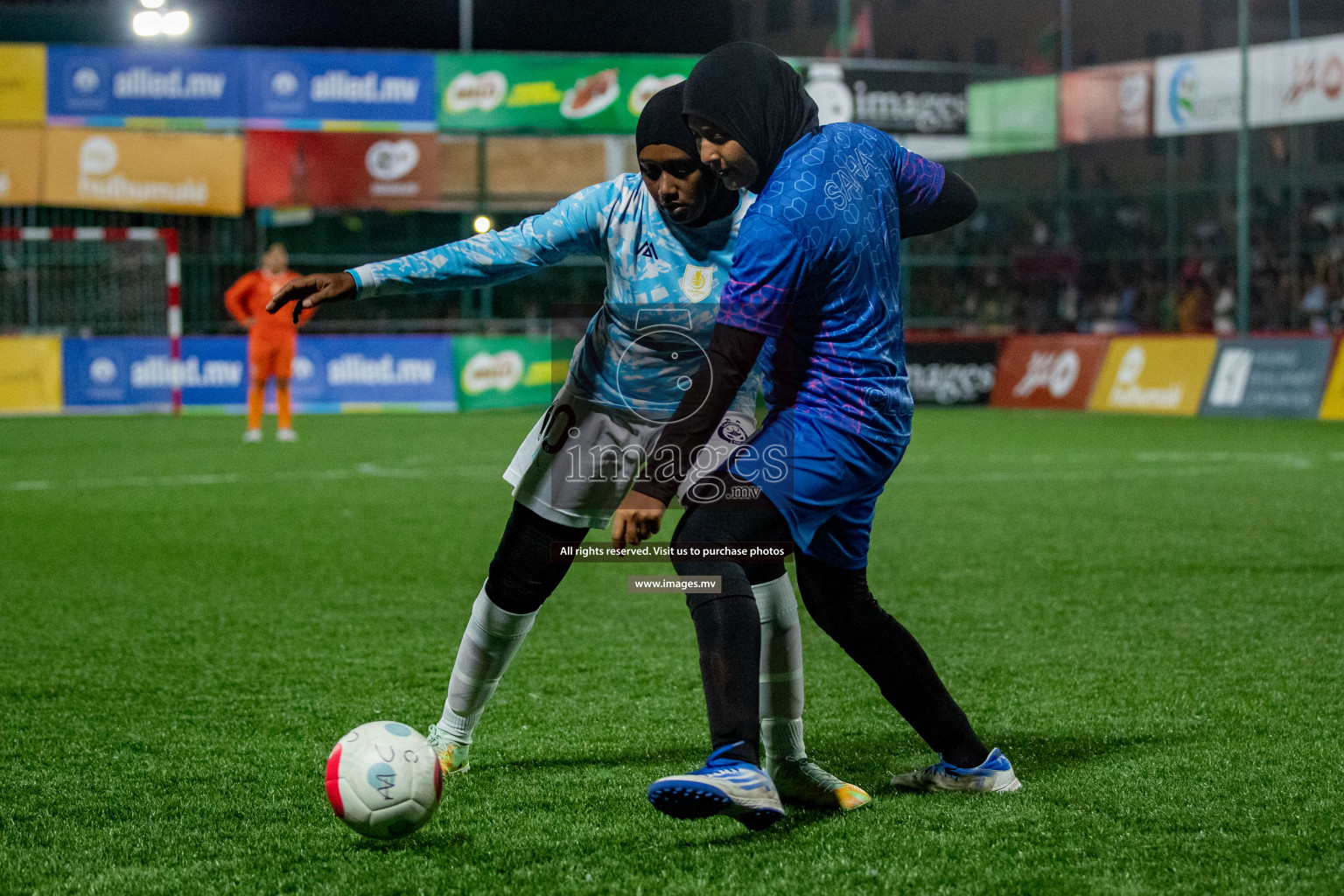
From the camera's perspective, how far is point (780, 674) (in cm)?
372

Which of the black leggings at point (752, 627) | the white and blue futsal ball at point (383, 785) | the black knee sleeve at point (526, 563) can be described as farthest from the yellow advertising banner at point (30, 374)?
the black leggings at point (752, 627)

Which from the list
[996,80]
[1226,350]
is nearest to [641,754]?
[1226,350]

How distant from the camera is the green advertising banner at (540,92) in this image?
2266cm

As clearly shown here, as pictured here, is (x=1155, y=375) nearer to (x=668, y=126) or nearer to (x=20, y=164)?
(x=20, y=164)

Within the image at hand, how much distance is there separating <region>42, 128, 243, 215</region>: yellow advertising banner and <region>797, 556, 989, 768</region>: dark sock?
20368 millimetres

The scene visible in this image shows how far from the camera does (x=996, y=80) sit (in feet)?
99.7

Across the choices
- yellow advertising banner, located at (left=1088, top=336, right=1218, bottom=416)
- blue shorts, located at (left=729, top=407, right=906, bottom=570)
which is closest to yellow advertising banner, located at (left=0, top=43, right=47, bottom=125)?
yellow advertising banner, located at (left=1088, top=336, right=1218, bottom=416)

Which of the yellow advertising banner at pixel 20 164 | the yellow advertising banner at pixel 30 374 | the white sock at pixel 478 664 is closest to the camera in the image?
the white sock at pixel 478 664

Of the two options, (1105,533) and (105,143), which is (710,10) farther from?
(1105,533)

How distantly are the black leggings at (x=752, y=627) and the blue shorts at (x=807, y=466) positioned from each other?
0.04 meters

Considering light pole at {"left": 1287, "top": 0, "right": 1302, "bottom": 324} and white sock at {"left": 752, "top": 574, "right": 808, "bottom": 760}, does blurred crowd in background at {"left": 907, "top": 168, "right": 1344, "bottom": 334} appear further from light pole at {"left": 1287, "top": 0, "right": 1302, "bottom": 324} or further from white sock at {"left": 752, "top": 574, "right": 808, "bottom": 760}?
white sock at {"left": 752, "top": 574, "right": 808, "bottom": 760}

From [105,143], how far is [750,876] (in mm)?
21318

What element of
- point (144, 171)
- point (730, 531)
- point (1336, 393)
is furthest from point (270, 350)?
point (730, 531)

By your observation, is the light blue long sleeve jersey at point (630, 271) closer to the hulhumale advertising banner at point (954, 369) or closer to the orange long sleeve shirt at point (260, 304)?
the orange long sleeve shirt at point (260, 304)
